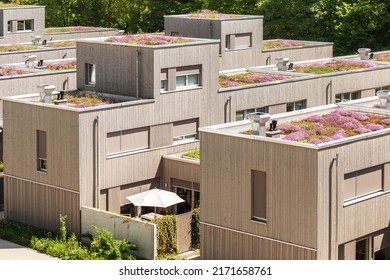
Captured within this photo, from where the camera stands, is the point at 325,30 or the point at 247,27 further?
the point at 325,30

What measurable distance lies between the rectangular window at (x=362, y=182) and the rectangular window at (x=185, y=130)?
1097 cm

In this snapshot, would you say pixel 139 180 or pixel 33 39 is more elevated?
pixel 33 39

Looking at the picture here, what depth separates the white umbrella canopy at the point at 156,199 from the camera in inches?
1425

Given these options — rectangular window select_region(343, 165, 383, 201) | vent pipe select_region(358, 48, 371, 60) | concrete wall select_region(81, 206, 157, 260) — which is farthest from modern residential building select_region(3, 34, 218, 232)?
vent pipe select_region(358, 48, 371, 60)

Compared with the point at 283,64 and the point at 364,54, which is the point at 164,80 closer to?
the point at 283,64

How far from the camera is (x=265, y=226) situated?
31.3 metres

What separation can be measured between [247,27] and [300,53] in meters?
3.84

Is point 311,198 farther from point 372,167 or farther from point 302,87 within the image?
point 302,87

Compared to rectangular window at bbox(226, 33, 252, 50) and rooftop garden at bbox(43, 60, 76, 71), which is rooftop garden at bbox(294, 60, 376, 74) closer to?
rectangular window at bbox(226, 33, 252, 50)

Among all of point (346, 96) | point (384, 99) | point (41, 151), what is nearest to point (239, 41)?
point (346, 96)

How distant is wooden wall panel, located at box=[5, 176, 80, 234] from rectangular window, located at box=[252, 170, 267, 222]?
8.48 metres

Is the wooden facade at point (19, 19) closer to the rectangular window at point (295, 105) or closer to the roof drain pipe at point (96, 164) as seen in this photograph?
the rectangular window at point (295, 105)
